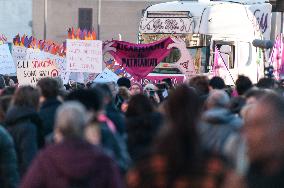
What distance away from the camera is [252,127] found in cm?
575

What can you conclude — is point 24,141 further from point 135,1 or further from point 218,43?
point 135,1

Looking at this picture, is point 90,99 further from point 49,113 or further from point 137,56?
point 137,56

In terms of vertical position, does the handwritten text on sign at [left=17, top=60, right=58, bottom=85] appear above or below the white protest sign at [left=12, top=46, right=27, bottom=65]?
below

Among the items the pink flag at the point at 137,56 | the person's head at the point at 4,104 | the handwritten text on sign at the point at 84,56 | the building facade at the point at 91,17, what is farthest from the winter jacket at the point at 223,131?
the building facade at the point at 91,17

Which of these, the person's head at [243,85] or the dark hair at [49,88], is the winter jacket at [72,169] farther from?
the person's head at [243,85]

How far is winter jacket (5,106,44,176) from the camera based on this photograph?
27.7ft

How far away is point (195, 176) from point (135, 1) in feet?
162

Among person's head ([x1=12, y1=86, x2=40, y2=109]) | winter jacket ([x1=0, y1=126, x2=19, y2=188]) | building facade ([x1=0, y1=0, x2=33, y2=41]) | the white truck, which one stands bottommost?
winter jacket ([x1=0, y1=126, x2=19, y2=188])

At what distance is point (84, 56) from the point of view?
1941cm

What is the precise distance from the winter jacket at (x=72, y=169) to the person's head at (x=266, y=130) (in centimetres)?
82

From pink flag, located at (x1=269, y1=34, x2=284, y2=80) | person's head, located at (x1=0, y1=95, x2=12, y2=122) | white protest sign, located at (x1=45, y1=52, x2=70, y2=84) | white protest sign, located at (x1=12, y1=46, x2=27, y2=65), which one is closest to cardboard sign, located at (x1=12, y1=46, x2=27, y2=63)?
white protest sign, located at (x1=12, y1=46, x2=27, y2=65)

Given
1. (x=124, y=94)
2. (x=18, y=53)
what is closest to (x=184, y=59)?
(x=18, y=53)

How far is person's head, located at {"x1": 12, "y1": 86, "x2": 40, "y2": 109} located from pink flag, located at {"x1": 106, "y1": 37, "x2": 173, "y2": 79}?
976 centimetres

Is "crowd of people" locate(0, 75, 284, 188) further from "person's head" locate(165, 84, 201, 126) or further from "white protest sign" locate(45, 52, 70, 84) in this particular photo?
"white protest sign" locate(45, 52, 70, 84)
